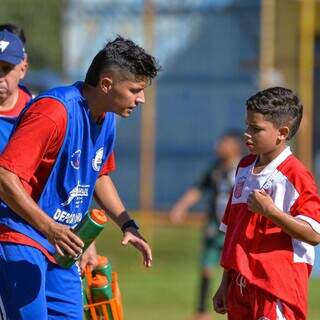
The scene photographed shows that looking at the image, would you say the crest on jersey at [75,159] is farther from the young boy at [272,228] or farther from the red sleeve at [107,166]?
the young boy at [272,228]

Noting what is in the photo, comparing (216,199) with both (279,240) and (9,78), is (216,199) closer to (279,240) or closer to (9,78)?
(9,78)

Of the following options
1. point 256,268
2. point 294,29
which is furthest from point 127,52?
point 294,29

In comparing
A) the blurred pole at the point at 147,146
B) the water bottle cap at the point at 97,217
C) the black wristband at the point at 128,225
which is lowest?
the blurred pole at the point at 147,146

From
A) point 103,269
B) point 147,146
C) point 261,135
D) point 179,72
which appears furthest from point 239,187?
point 179,72

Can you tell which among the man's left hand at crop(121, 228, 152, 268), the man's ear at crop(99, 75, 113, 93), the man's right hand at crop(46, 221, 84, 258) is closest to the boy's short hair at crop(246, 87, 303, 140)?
the man's ear at crop(99, 75, 113, 93)

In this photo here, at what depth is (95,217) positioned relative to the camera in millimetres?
6129

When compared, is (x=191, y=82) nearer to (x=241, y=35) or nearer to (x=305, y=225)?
Answer: (x=241, y=35)

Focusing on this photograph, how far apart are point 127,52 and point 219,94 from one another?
44.3 feet

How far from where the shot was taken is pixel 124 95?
6449 millimetres

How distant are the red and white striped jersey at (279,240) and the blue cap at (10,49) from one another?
1691mm

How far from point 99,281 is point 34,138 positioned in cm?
143

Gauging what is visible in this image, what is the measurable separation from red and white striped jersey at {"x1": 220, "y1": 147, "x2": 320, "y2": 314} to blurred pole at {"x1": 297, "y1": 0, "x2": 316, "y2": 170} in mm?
11338

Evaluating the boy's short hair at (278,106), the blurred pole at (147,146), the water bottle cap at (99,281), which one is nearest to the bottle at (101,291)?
the water bottle cap at (99,281)

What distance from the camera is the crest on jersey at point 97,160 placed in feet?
21.8
